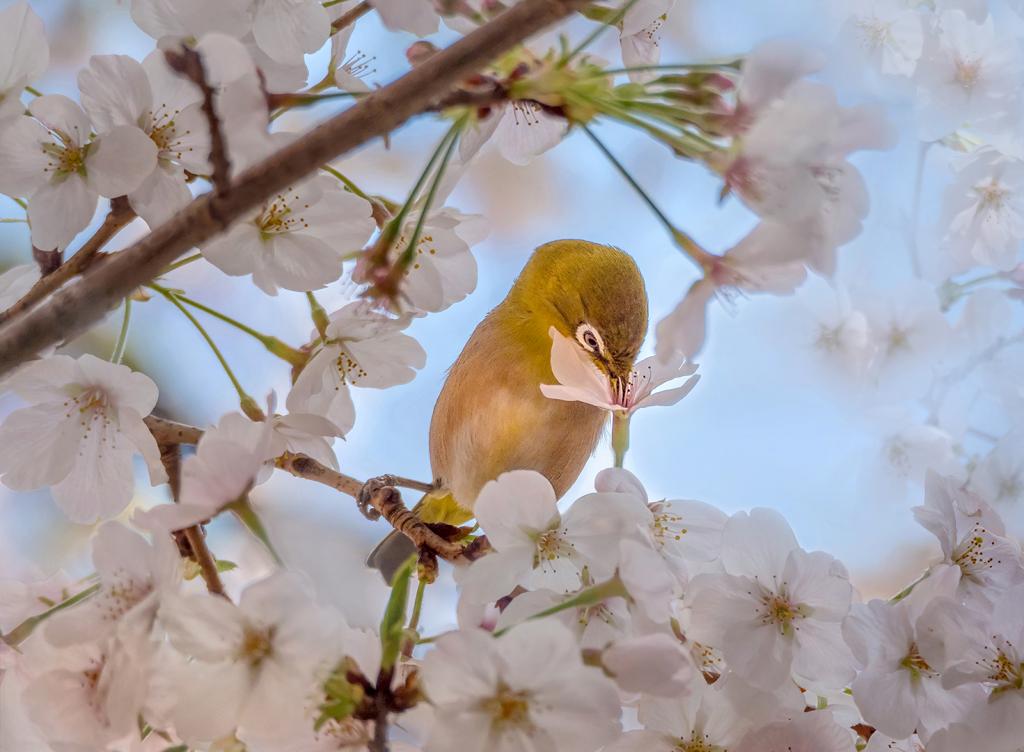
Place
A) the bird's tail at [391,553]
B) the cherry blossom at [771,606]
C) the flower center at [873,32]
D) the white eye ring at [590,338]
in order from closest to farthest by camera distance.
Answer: the cherry blossom at [771,606] → the flower center at [873,32] → the white eye ring at [590,338] → the bird's tail at [391,553]

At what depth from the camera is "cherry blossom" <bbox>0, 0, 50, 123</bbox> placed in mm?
608

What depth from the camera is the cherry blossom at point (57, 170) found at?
1.94ft

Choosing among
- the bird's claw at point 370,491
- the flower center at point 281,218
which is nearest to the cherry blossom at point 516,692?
the flower center at point 281,218

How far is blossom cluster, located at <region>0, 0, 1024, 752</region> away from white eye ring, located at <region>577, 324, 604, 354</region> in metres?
0.42

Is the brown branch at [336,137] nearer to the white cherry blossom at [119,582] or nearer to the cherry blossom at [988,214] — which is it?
the white cherry blossom at [119,582]

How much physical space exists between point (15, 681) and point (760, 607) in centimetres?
48

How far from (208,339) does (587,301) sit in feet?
2.29

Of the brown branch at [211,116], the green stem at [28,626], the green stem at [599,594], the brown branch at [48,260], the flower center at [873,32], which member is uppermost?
the flower center at [873,32]

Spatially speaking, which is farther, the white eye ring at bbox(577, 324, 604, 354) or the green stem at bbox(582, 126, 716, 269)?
the white eye ring at bbox(577, 324, 604, 354)

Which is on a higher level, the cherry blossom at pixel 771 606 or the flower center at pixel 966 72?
the flower center at pixel 966 72

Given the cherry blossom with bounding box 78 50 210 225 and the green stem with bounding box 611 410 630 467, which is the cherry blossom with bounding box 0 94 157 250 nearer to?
the cherry blossom with bounding box 78 50 210 225

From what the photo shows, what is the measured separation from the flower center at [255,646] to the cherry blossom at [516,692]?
8cm

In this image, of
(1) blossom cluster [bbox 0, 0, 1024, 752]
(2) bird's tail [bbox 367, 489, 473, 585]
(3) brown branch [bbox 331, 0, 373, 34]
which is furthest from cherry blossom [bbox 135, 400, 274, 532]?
(2) bird's tail [bbox 367, 489, 473, 585]

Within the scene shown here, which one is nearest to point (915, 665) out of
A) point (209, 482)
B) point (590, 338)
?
point (209, 482)
